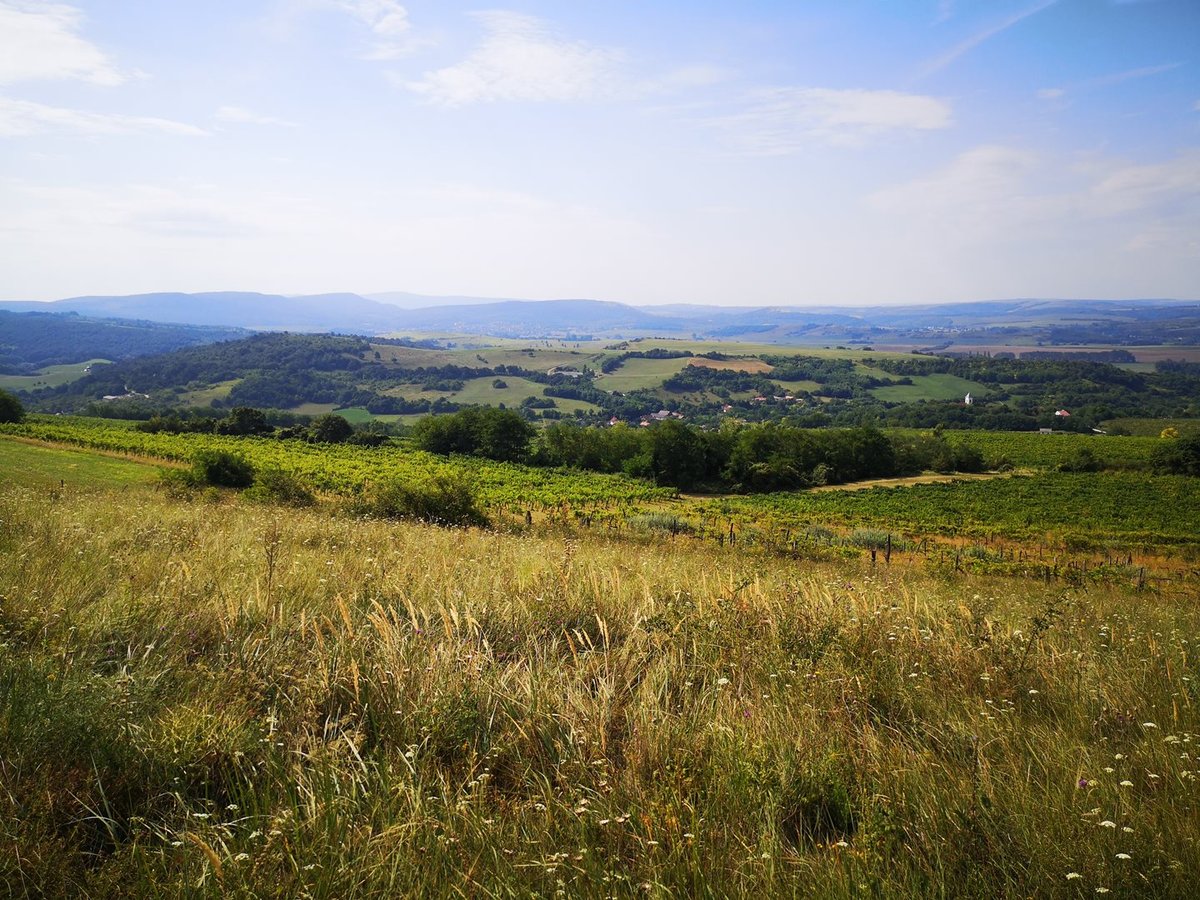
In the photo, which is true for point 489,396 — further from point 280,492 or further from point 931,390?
point 280,492

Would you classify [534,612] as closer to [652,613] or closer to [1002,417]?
[652,613]

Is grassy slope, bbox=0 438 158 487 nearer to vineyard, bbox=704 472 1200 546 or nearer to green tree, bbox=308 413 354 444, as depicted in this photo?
green tree, bbox=308 413 354 444

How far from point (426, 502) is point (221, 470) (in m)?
17.2

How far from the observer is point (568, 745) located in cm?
305

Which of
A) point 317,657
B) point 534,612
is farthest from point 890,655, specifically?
point 317,657

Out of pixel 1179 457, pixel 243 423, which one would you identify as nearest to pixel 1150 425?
pixel 1179 457

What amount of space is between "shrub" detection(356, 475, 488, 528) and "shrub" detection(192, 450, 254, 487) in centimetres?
1294

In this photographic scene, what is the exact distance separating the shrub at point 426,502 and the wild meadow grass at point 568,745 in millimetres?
20515

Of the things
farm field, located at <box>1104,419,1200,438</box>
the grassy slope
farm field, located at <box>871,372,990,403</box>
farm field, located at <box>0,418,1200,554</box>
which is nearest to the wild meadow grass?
farm field, located at <box>0,418,1200,554</box>

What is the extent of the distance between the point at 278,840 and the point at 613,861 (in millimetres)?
1188

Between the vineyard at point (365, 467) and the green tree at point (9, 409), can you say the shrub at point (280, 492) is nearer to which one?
the vineyard at point (365, 467)

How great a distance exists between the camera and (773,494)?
72750mm

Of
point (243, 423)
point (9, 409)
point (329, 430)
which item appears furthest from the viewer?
A: point (329, 430)

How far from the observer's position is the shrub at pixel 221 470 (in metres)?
35.6
